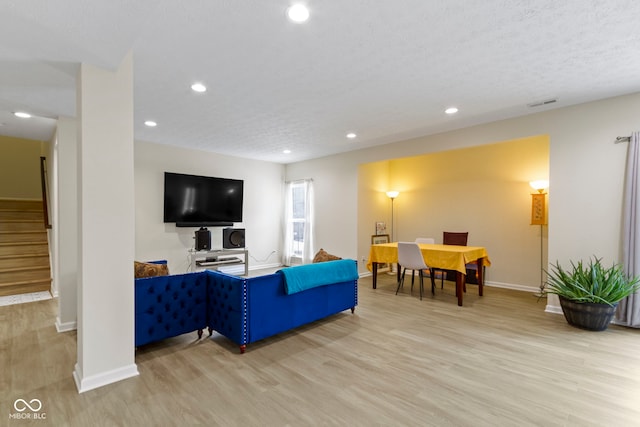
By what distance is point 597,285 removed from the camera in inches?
129

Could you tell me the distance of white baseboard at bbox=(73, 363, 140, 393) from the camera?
85.7 inches

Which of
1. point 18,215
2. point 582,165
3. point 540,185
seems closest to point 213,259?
point 18,215

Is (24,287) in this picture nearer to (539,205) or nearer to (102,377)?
(102,377)

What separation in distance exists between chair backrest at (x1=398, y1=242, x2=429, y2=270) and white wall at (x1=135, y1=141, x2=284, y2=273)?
12.3 feet

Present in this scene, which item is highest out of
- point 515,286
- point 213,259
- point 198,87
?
point 198,87

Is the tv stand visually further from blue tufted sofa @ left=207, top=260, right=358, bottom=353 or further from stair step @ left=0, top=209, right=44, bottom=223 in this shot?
stair step @ left=0, top=209, right=44, bottom=223

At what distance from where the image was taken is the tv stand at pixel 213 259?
5863 mm

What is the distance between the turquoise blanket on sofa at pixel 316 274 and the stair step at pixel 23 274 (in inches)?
184

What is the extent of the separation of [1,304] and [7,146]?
490cm

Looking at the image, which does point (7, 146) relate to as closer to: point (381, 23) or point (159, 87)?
point (159, 87)

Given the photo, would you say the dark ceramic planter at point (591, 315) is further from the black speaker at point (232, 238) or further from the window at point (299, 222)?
the black speaker at point (232, 238)

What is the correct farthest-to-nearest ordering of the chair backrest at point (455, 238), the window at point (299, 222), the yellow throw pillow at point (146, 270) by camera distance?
the window at point (299, 222) < the chair backrest at point (455, 238) < the yellow throw pillow at point (146, 270)

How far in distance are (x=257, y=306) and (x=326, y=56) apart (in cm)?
Result: 230

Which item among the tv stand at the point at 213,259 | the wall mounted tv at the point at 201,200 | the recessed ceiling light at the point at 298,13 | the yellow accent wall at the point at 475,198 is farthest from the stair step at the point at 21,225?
the recessed ceiling light at the point at 298,13
